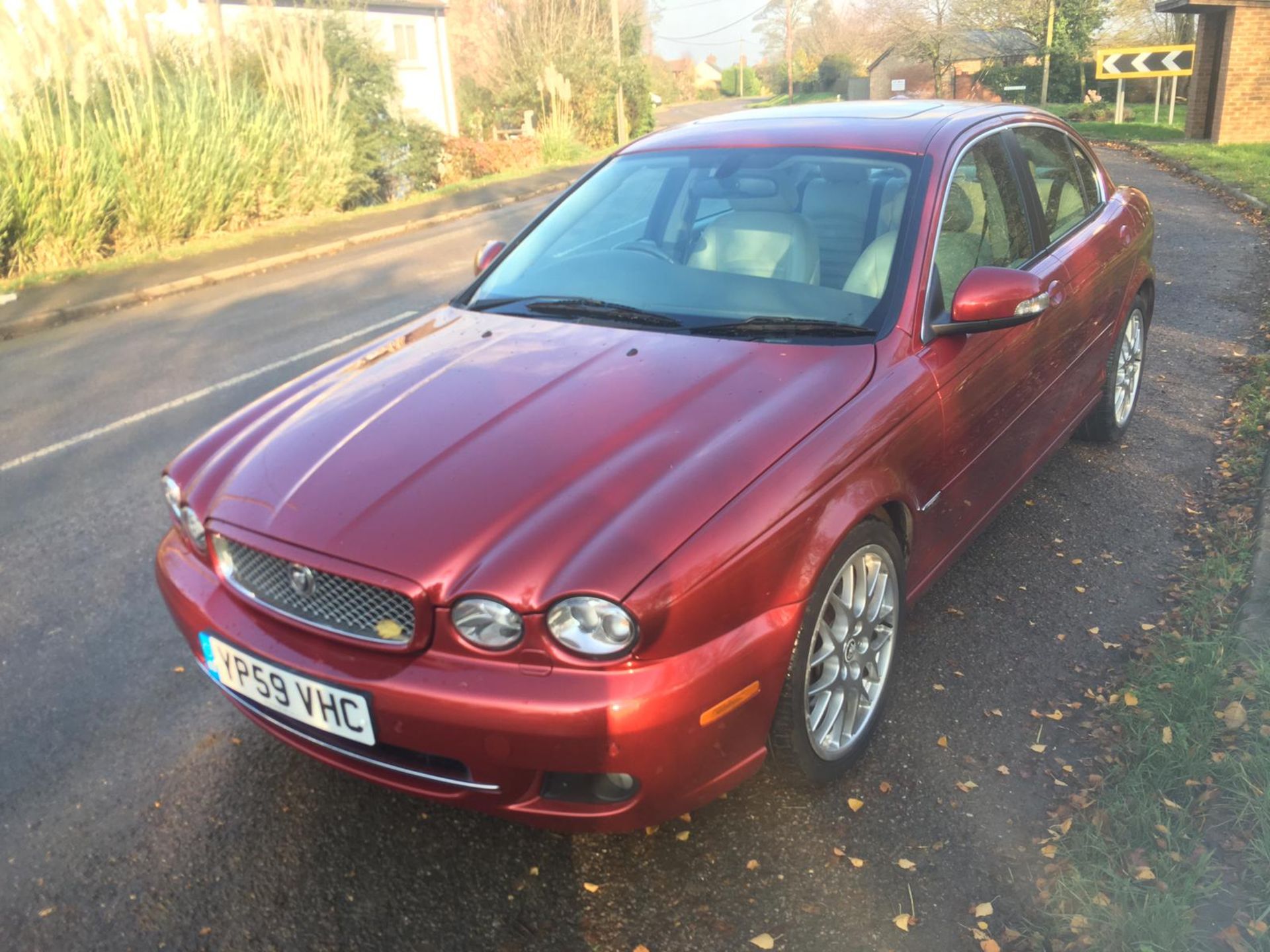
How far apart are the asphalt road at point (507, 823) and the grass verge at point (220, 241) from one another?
792 centimetres

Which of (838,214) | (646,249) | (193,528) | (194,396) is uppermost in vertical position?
(838,214)

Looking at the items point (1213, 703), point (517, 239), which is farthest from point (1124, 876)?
point (517, 239)

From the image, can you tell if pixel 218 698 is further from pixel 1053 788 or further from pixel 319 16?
pixel 319 16

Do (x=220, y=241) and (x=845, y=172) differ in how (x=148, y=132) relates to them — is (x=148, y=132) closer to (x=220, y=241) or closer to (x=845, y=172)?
(x=220, y=241)

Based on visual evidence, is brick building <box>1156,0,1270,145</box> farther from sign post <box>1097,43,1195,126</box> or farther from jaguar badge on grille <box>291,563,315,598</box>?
jaguar badge on grille <box>291,563,315,598</box>

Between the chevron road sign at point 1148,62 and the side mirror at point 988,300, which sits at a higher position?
the side mirror at point 988,300

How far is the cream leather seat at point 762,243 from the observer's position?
3.45 m

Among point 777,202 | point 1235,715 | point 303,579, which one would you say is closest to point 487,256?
point 777,202

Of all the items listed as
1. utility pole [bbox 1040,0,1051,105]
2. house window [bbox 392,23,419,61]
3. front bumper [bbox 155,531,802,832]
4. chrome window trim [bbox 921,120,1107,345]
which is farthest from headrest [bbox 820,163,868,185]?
utility pole [bbox 1040,0,1051,105]

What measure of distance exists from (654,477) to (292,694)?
1.00 metres

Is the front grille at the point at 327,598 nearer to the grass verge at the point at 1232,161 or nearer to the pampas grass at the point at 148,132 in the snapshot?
the pampas grass at the point at 148,132

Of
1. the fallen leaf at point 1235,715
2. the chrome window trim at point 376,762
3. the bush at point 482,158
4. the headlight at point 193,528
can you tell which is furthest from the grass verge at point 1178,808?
the bush at point 482,158

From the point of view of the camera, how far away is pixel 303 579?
97.6 inches

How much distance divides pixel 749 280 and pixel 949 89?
160 feet
